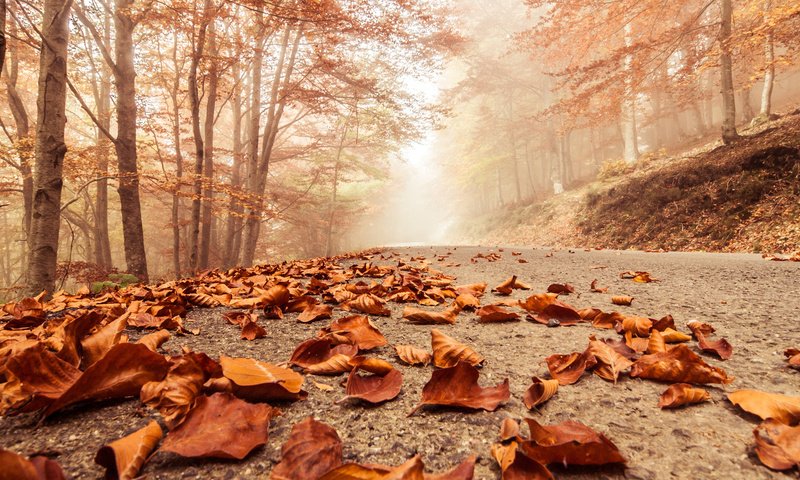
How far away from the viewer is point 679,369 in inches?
40.7

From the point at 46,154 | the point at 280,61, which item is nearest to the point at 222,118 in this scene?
the point at 280,61

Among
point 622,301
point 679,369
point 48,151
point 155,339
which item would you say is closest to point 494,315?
point 679,369

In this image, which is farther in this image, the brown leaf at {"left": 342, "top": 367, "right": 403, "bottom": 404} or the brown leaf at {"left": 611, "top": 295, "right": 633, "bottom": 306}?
the brown leaf at {"left": 611, "top": 295, "right": 633, "bottom": 306}

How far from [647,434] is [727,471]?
0.47ft

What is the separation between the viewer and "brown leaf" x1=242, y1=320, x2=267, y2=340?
151cm

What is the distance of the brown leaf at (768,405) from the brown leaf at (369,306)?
54.8 inches

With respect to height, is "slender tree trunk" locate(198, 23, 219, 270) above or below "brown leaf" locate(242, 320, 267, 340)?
above

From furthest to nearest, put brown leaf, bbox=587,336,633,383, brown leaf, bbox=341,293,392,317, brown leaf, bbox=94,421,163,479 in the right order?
brown leaf, bbox=341,293,392,317, brown leaf, bbox=587,336,633,383, brown leaf, bbox=94,421,163,479

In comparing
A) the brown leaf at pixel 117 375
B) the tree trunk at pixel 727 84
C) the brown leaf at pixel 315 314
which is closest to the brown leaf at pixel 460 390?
the brown leaf at pixel 117 375

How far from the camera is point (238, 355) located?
1310 millimetres

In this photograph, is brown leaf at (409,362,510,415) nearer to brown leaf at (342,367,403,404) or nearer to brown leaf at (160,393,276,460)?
brown leaf at (342,367,403,404)

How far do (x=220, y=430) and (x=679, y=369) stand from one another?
3.91ft

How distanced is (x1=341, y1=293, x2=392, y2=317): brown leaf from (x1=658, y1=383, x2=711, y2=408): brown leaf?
49.8 inches

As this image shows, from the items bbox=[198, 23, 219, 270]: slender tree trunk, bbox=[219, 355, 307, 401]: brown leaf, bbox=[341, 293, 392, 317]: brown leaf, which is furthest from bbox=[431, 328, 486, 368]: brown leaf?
bbox=[198, 23, 219, 270]: slender tree trunk
